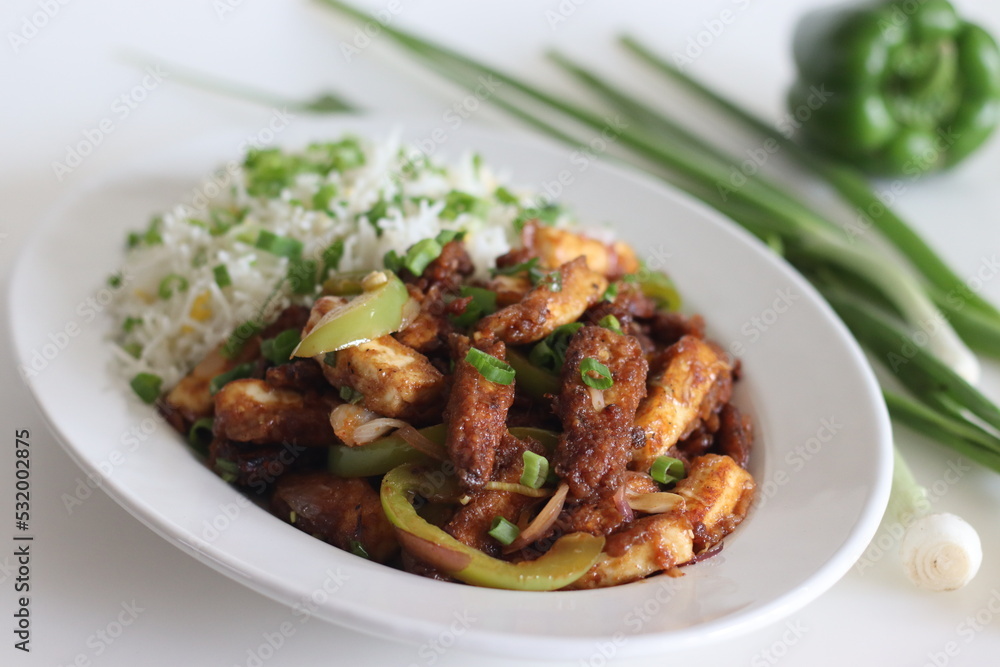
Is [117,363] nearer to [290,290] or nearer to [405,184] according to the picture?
[290,290]

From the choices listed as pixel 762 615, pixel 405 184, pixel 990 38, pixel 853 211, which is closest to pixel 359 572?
pixel 762 615

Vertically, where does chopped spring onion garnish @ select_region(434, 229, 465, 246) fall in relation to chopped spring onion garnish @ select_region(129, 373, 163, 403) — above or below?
above

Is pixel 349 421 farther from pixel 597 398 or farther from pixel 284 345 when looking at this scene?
pixel 597 398

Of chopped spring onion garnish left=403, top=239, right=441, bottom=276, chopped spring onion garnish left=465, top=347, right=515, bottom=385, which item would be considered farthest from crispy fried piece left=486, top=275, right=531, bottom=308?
chopped spring onion garnish left=465, top=347, right=515, bottom=385

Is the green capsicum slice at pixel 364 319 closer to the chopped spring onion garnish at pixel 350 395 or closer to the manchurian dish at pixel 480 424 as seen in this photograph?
the manchurian dish at pixel 480 424

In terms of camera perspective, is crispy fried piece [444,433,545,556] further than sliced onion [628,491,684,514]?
No

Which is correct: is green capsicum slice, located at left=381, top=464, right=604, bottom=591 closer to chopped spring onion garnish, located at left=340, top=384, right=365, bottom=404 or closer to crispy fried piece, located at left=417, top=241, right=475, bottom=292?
chopped spring onion garnish, located at left=340, top=384, right=365, bottom=404

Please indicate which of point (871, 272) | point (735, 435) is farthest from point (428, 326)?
point (871, 272)
